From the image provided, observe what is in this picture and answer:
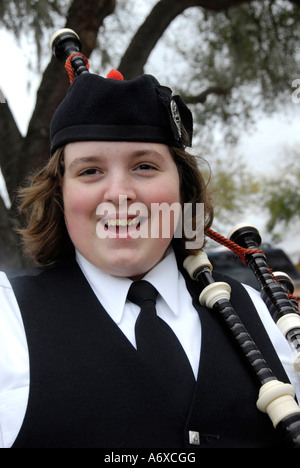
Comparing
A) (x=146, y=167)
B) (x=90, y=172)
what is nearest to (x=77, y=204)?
(x=90, y=172)

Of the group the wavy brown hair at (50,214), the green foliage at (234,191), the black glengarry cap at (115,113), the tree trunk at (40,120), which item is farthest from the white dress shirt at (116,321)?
the green foliage at (234,191)

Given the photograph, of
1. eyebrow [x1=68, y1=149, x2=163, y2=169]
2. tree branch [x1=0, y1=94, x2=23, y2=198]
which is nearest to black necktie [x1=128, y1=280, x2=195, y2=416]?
eyebrow [x1=68, y1=149, x2=163, y2=169]

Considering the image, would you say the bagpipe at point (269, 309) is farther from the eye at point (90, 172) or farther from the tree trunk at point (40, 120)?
the tree trunk at point (40, 120)

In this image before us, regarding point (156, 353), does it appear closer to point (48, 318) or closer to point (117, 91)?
point (48, 318)

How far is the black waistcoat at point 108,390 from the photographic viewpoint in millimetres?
1339

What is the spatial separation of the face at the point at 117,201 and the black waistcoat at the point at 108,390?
0.16 metres

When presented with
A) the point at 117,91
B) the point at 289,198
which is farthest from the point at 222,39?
the point at 289,198

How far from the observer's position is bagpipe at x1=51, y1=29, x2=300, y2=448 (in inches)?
55.1

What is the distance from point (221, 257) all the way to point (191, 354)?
333cm

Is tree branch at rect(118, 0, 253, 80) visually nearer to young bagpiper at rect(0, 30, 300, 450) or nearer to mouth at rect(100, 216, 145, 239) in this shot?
young bagpiper at rect(0, 30, 300, 450)

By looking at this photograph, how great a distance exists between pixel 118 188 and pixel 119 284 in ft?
0.99

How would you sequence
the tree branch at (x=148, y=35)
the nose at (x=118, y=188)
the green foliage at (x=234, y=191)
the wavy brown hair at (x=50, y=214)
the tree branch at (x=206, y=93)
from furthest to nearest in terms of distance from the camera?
the green foliage at (x=234, y=191) < the tree branch at (x=206, y=93) < the tree branch at (x=148, y=35) < the wavy brown hair at (x=50, y=214) < the nose at (x=118, y=188)

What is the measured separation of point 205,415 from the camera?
1403 millimetres

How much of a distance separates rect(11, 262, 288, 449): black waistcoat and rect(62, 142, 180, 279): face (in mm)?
160
